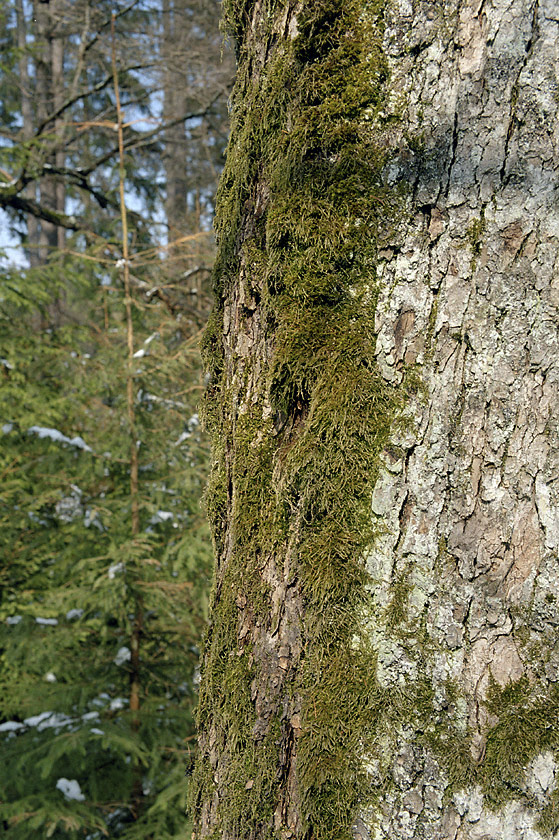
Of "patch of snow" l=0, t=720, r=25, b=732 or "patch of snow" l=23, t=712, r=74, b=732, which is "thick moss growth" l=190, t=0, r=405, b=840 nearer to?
"patch of snow" l=23, t=712, r=74, b=732

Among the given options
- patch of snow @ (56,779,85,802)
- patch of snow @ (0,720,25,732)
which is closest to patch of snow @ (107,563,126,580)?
patch of snow @ (56,779,85,802)

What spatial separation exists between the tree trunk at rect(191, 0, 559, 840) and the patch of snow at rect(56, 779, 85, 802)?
2.61 meters

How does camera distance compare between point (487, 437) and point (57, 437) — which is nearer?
point (487, 437)

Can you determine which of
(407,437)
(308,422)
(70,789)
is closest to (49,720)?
(70,789)

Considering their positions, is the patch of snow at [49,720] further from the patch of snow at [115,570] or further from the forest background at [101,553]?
the patch of snow at [115,570]

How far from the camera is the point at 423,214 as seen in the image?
0.89 meters

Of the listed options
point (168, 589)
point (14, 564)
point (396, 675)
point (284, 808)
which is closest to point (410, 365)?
point (396, 675)

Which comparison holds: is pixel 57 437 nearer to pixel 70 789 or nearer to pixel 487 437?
pixel 70 789

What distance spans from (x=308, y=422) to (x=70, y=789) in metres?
3.14

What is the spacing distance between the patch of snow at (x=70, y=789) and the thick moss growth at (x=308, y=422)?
2.49 metres

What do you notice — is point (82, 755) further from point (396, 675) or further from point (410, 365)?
point (410, 365)

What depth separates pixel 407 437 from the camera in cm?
89

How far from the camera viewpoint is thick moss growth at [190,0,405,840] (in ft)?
3.02

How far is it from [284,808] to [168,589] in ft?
8.01
